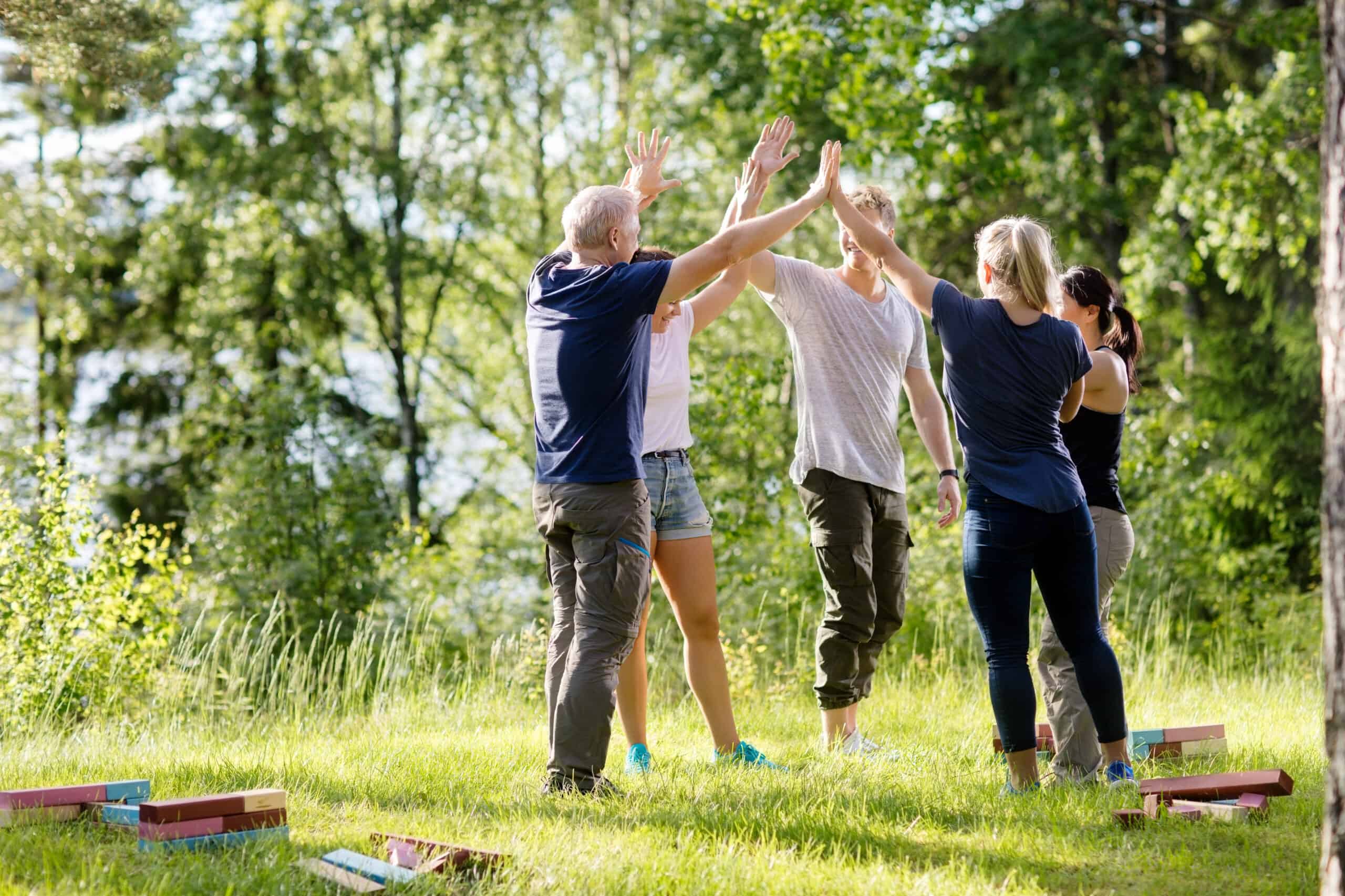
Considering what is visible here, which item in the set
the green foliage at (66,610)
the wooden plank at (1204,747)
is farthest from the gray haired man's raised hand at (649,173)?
the green foliage at (66,610)

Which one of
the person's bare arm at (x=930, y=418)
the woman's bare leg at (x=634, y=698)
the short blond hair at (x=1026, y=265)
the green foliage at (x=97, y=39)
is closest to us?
the short blond hair at (x=1026, y=265)

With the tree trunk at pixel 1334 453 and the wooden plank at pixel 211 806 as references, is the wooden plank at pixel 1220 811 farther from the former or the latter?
the wooden plank at pixel 211 806

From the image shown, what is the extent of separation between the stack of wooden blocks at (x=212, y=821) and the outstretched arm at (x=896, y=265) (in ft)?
6.96

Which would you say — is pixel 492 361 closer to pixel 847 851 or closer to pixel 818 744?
pixel 818 744

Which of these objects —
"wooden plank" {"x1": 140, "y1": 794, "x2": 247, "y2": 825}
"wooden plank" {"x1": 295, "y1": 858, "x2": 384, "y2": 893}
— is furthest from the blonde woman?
"wooden plank" {"x1": 140, "y1": 794, "x2": 247, "y2": 825}

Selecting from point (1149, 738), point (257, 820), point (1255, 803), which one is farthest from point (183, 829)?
point (1149, 738)

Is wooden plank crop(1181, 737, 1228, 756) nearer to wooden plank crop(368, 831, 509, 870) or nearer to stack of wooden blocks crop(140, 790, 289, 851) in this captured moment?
wooden plank crop(368, 831, 509, 870)

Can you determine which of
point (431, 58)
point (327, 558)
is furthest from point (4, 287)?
point (327, 558)

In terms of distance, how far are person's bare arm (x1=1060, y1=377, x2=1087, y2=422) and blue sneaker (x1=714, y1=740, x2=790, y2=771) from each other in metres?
1.42

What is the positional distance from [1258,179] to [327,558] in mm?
7974

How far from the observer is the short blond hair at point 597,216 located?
3410 mm

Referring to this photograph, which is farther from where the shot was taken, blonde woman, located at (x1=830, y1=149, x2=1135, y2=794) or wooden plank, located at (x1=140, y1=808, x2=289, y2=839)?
blonde woman, located at (x1=830, y1=149, x2=1135, y2=794)

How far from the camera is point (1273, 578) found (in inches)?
363

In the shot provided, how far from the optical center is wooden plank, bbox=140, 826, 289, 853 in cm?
279
